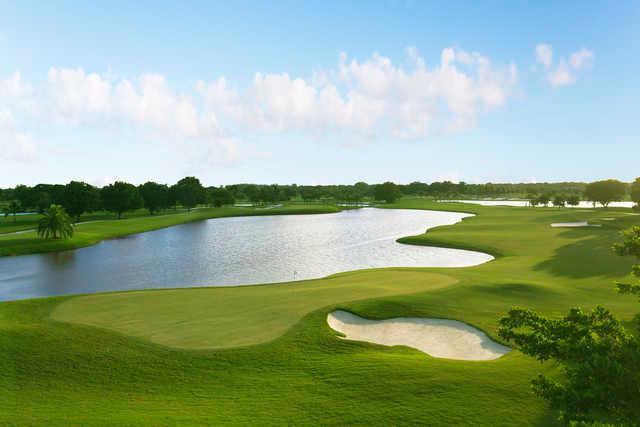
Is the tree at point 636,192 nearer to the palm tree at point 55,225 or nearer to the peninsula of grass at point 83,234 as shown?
the peninsula of grass at point 83,234

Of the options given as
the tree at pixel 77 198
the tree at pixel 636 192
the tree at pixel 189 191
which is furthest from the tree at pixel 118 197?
the tree at pixel 636 192

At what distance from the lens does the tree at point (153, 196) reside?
140475mm

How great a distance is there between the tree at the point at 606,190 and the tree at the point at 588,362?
153632 millimetres

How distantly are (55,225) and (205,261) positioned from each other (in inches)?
1339

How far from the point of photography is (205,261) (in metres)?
54.6

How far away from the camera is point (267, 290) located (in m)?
33.5

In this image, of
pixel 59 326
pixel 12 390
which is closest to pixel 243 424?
pixel 12 390

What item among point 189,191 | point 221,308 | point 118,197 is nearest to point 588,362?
point 221,308

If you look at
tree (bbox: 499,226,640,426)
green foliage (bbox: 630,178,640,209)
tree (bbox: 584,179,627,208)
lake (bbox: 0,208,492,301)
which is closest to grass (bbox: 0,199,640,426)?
tree (bbox: 499,226,640,426)

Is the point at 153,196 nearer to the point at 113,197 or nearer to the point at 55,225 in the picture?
the point at 113,197

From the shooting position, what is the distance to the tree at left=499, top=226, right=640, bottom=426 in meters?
6.99

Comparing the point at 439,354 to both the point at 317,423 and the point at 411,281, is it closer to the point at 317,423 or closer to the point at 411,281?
the point at 317,423

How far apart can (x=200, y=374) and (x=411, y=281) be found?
22.4 meters

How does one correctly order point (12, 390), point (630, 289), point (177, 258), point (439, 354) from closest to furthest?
point (630, 289)
point (12, 390)
point (439, 354)
point (177, 258)
